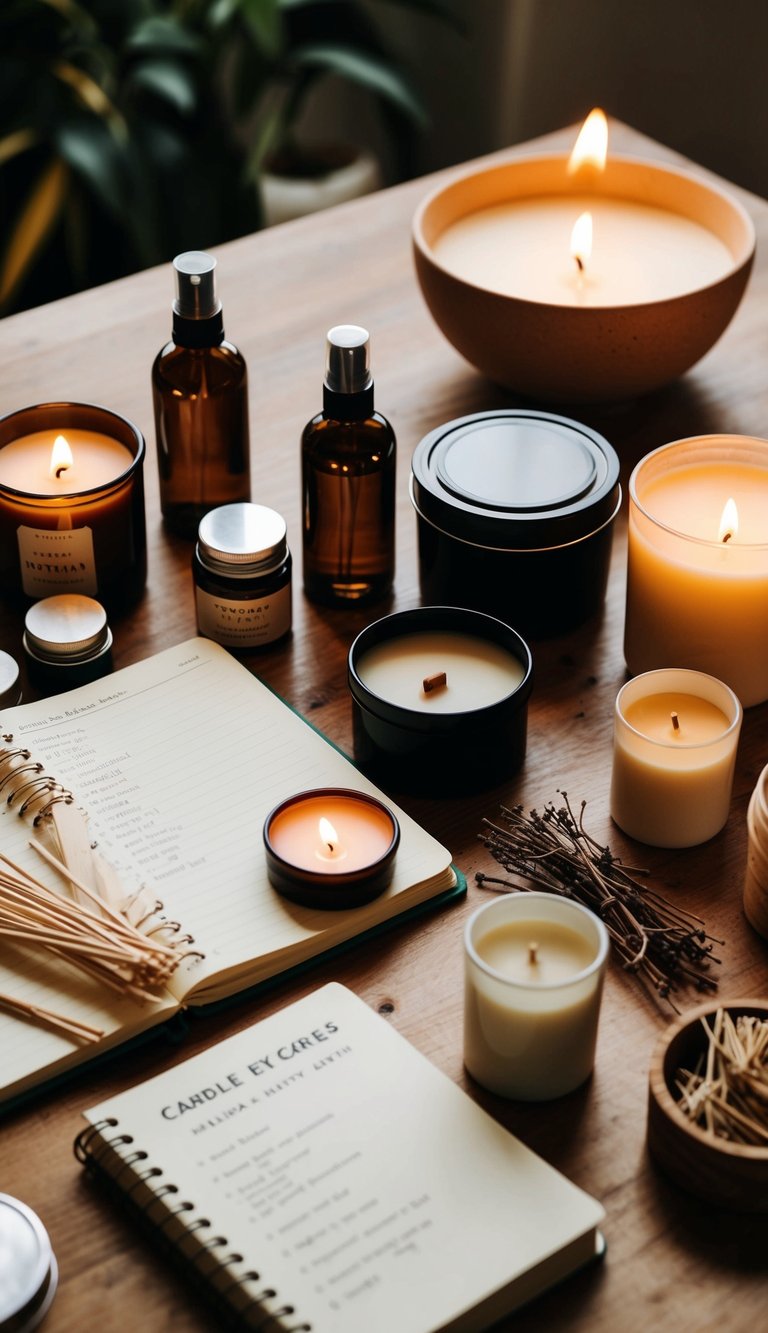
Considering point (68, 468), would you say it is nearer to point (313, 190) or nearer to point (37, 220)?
point (37, 220)

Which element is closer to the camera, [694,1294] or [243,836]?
[694,1294]

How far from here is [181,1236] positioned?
0.71 metres

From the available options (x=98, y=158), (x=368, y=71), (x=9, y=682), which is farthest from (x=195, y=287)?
(x=368, y=71)

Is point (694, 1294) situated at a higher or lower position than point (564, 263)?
lower

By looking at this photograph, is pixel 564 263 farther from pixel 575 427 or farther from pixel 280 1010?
pixel 280 1010

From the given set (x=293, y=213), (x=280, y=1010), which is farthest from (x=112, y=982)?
(x=293, y=213)

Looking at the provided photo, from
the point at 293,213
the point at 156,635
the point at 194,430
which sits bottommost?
the point at 293,213

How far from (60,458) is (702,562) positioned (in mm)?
491

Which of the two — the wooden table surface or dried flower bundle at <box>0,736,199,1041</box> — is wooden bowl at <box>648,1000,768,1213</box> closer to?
the wooden table surface

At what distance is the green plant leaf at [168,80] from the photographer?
231cm

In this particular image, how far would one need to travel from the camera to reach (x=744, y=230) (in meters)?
1.32

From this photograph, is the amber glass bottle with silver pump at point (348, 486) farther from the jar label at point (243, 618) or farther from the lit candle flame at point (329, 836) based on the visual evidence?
the lit candle flame at point (329, 836)

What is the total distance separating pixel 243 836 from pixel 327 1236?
304 millimetres

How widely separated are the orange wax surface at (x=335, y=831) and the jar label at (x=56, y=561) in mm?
297
